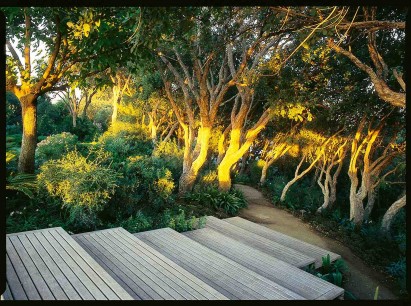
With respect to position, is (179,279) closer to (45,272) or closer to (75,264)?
(75,264)

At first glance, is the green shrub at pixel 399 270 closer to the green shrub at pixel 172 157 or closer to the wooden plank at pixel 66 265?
the wooden plank at pixel 66 265

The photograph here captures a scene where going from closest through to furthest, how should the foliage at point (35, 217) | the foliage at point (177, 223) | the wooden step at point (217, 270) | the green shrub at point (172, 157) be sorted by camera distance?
the wooden step at point (217, 270) → the foliage at point (35, 217) → the foliage at point (177, 223) → the green shrub at point (172, 157)

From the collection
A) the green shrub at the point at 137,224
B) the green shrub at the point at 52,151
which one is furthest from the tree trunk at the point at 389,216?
the green shrub at the point at 52,151

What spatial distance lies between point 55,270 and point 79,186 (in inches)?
108

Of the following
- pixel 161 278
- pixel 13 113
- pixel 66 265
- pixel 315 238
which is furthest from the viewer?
pixel 13 113

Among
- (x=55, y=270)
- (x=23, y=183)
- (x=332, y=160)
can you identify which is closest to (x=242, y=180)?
(x=332, y=160)

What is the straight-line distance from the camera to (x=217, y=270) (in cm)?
501

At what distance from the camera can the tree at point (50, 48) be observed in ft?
18.9

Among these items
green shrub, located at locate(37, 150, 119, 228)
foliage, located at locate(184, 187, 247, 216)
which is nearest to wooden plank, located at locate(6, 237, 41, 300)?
green shrub, located at locate(37, 150, 119, 228)

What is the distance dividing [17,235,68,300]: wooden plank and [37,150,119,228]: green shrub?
1.50m

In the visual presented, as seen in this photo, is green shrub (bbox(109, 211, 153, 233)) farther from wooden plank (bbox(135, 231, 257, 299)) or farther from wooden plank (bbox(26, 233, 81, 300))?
wooden plank (bbox(26, 233, 81, 300))
